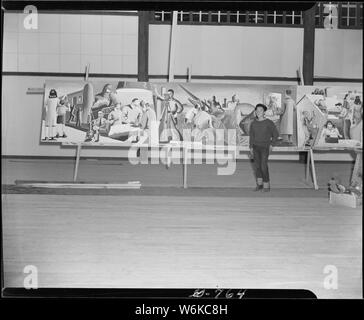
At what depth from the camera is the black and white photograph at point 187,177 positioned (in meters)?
1.40

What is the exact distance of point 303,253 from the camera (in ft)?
5.84

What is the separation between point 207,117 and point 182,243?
1.60 ft

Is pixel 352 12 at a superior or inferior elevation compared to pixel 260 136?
superior

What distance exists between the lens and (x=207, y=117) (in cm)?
235

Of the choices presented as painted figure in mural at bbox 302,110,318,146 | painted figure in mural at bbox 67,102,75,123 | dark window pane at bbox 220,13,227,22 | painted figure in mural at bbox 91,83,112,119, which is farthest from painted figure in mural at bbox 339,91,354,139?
painted figure in mural at bbox 67,102,75,123

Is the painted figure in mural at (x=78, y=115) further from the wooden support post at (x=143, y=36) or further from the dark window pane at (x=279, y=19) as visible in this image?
the dark window pane at (x=279, y=19)

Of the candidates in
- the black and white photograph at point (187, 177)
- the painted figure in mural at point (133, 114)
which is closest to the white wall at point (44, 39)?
the black and white photograph at point (187, 177)

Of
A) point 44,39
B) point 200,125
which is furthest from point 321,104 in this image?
point 44,39

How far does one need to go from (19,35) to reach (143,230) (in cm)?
95

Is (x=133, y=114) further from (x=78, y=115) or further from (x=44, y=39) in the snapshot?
(x=44, y=39)

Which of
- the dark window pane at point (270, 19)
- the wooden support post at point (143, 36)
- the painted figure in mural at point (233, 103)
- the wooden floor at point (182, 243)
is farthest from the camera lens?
the painted figure in mural at point (233, 103)

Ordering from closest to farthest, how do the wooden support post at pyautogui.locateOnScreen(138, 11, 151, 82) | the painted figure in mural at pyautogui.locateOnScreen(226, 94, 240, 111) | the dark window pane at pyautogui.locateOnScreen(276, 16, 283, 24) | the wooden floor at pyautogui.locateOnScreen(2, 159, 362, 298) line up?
the dark window pane at pyautogui.locateOnScreen(276, 16, 283, 24) < the wooden floor at pyautogui.locateOnScreen(2, 159, 362, 298) < the wooden support post at pyautogui.locateOnScreen(138, 11, 151, 82) < the painted figure in mural at pyautogui.locateOnScreen(226, 94, 240, 111)

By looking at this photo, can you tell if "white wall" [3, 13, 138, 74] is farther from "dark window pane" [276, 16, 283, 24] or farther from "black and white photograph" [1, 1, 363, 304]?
"dark window pane" [276, 16, 283, 24]

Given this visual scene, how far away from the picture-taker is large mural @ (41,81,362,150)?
1774 millimetres
